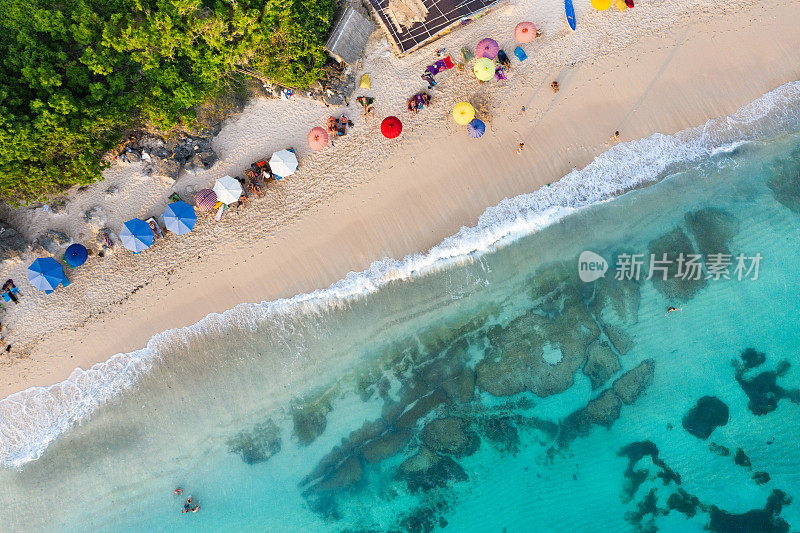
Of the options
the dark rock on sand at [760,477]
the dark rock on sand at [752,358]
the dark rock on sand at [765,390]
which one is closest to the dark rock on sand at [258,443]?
the dark rock on sand at [765,390]

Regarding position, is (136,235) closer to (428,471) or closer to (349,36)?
(349,36)

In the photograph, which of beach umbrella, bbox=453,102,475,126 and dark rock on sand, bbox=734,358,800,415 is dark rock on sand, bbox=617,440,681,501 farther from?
beach umbrella, bbox=453,102,475,126

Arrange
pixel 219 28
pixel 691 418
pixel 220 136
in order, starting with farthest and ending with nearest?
pixel 691 418 < pixel 220 136 < pixel 219 28

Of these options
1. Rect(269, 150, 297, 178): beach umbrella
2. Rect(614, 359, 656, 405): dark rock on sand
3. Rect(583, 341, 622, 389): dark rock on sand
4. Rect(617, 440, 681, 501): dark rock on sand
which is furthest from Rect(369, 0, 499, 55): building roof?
Rect(617, 440, 681, 501): dark rock on sand

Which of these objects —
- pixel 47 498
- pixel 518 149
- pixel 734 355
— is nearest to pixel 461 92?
pixel 518 149

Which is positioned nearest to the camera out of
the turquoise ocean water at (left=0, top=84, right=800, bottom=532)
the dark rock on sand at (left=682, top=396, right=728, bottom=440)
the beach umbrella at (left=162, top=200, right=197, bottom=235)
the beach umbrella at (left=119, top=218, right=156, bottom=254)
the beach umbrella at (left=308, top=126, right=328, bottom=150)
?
the beach umbrella at (left=119, top=218, right=156, bottom=254)

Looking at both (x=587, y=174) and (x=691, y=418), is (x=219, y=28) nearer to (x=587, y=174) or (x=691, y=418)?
(x=587, y=174)
